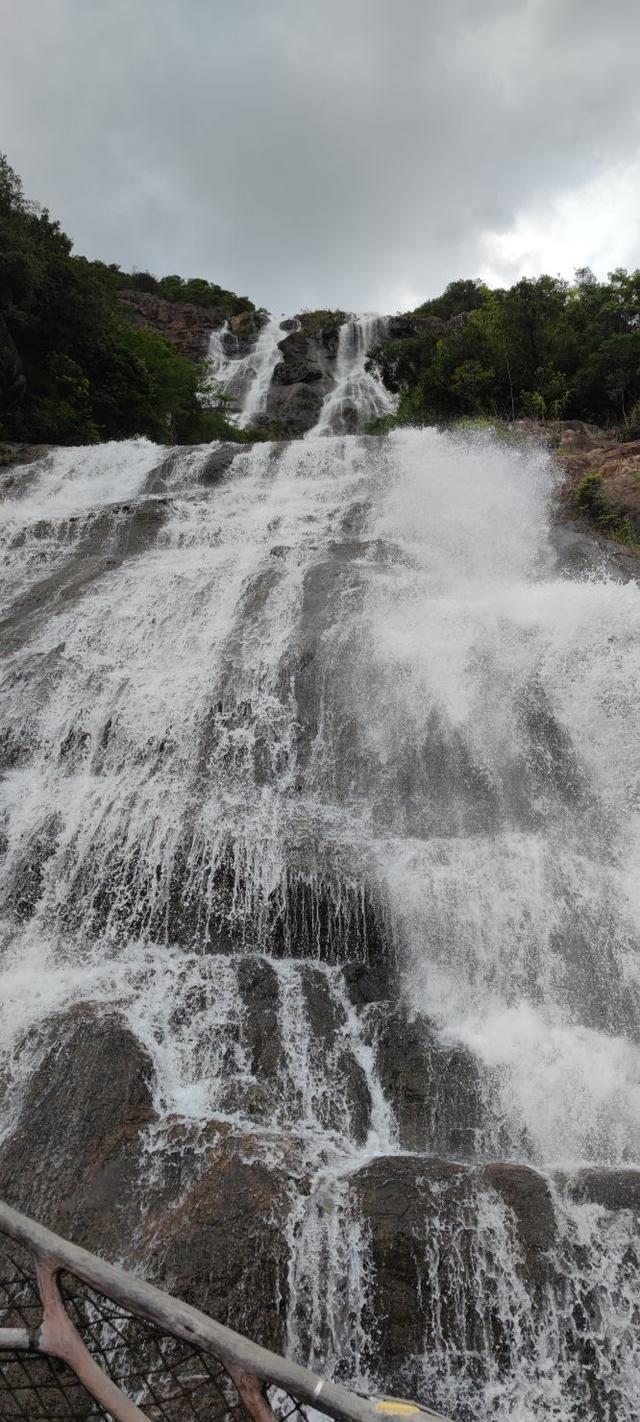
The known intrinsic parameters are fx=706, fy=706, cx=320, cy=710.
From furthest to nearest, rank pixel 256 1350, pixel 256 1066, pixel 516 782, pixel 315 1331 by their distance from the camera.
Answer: pixel 516 782 → pixel 256 1066 → pixel 315 1331 → pixel 256 1350

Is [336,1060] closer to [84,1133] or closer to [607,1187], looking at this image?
[84,1133]

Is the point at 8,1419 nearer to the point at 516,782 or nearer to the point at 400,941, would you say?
the point at 400,941

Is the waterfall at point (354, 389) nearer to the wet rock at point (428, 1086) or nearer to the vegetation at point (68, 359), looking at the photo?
the vegetation at point (68, 359)

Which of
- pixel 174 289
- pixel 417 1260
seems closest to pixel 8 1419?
pixel 417 1260

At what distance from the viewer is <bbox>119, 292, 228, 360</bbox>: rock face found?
4078 cm

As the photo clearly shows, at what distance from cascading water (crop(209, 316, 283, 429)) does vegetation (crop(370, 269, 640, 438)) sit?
1242 centimetres

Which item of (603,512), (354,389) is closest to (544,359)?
(603,512)

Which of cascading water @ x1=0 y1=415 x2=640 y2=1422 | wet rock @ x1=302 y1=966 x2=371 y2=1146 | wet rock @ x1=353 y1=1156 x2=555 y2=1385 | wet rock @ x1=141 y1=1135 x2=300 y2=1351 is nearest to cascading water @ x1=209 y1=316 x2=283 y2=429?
cascading water @ x1=0 y1=415 x2=640 y2=1422

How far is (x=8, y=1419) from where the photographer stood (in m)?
3.36

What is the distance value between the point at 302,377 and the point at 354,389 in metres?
2.86

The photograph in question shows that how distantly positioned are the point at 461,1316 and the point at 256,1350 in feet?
9.57

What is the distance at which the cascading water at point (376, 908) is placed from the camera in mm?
3902

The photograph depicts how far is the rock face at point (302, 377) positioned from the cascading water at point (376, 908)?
837 inches

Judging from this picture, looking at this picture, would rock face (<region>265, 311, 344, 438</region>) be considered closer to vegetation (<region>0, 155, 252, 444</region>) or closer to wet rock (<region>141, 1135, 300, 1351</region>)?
vegetation (<region>0, 155, 252, 444</region>)
